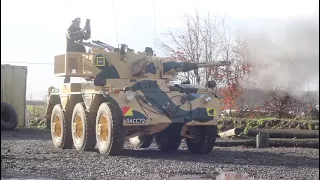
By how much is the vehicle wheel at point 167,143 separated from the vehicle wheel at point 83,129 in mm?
1827

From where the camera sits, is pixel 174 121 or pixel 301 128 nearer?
pixel 174 121

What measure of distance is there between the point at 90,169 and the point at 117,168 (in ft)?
1.56

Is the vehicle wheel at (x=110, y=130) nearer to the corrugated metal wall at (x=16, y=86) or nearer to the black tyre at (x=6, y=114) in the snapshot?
the black tyre at (x=6, y=114)

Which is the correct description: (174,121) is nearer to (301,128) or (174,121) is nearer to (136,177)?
(136,177)

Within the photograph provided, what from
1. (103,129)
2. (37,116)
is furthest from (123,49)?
(37,116)

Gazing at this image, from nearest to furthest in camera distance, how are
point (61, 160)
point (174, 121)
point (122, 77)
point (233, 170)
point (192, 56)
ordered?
point (233, 170), point (61, 160), point (174, 121), point (122, 77), point (192, 56)

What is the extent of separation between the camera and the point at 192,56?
20344mm

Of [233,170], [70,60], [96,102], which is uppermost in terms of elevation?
[70,60]

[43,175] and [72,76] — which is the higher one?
[72,76]

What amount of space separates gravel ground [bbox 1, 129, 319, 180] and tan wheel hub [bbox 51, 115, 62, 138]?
2.15 metres

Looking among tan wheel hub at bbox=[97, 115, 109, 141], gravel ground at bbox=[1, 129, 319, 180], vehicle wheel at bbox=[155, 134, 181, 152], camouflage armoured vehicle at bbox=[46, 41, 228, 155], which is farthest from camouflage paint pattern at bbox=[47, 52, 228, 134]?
vehicle wheel at bbox=[155, 134, 181, 152]

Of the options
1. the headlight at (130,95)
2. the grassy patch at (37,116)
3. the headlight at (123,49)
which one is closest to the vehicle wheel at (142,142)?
the headlight at (123,49)

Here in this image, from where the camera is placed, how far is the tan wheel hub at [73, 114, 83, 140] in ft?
45.8

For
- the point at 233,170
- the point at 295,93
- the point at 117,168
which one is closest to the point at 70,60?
the point at 117,168
